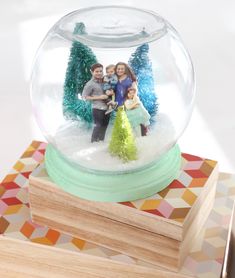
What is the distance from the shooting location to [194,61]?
200 centimetres

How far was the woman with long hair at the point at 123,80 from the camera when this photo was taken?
39.7 inches

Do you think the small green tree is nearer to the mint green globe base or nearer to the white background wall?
the mint green globe base

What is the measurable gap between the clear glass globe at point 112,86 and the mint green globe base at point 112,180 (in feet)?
0.04

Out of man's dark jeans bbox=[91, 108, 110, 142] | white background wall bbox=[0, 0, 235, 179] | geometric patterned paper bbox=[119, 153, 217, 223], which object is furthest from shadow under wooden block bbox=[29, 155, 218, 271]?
white background wall bbox=[0, 0, 235, 179]

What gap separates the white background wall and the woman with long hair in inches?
23.4

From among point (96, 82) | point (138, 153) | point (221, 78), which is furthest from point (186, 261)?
point (221, 78)

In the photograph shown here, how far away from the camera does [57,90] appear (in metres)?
1.06

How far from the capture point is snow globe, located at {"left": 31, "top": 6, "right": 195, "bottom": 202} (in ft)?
3.34

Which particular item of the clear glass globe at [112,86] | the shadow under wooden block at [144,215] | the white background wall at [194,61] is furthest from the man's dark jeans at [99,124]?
the white background wall at [194,61]

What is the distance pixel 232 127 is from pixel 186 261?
2.40ft

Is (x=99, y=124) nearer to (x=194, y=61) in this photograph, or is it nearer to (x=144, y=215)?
(x=144, y=215)

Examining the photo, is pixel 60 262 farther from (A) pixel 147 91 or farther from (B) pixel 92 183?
(A) pixel 147 91

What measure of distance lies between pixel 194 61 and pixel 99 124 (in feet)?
3.36

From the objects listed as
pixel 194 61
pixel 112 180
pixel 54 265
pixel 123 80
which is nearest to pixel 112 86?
pixel 123 80
